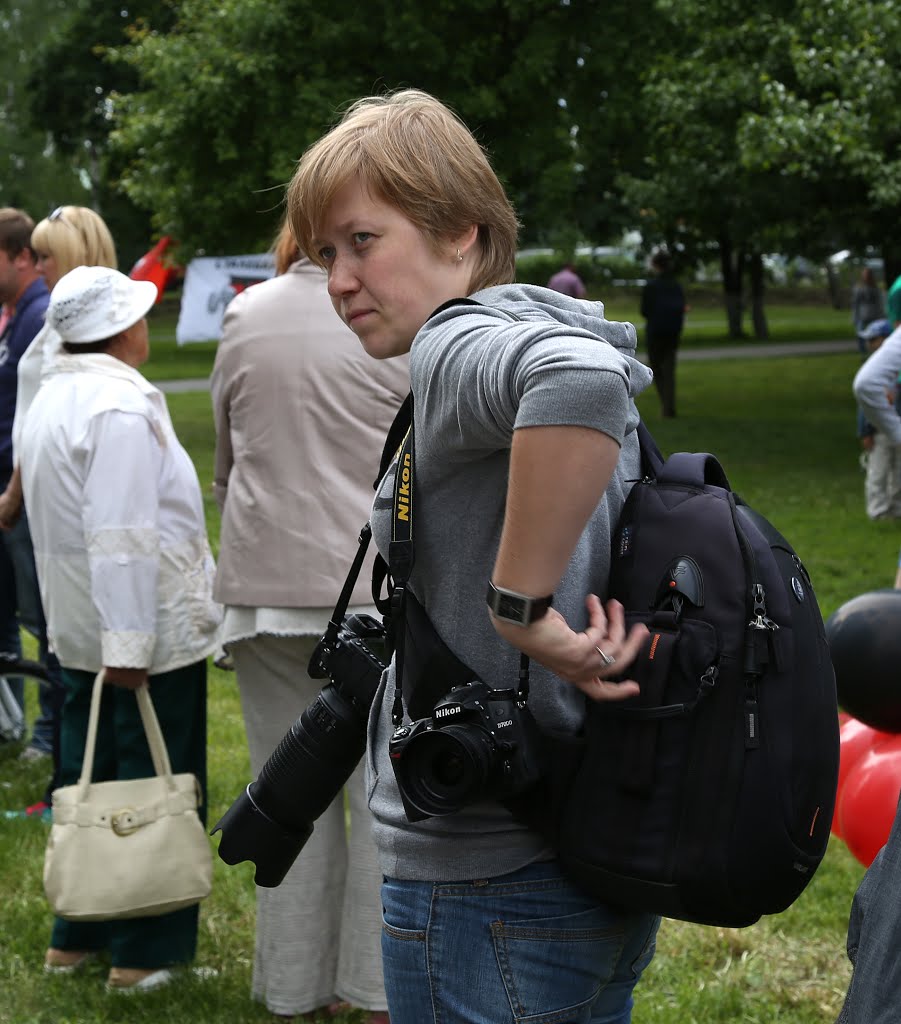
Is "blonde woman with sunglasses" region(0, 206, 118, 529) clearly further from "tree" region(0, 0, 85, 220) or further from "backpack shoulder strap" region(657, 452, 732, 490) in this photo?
"tree" region(0, 0, 85, 220)

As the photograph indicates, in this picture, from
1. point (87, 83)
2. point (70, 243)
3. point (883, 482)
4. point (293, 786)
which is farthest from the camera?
point (87, 83)

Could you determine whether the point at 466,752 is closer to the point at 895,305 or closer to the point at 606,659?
the point at 606,659

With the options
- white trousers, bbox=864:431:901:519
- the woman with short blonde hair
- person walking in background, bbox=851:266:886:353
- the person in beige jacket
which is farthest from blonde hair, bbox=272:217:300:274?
person walking in background, bbox=851:266:886:353

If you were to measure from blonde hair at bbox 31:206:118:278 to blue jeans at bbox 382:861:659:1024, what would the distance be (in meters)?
3.40

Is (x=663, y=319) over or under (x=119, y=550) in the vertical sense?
under

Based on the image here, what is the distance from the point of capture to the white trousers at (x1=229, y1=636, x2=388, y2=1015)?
3.67m

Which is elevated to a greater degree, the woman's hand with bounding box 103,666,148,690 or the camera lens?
the camera lens

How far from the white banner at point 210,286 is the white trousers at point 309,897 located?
52.1ft

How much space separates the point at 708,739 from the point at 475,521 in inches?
14.8

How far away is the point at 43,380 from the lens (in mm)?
4023

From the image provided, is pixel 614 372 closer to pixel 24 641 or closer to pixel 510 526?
pixel 510 526

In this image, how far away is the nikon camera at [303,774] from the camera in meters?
2.18

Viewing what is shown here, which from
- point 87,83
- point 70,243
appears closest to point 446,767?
point 70,243

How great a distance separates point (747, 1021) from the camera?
3.77 meters
